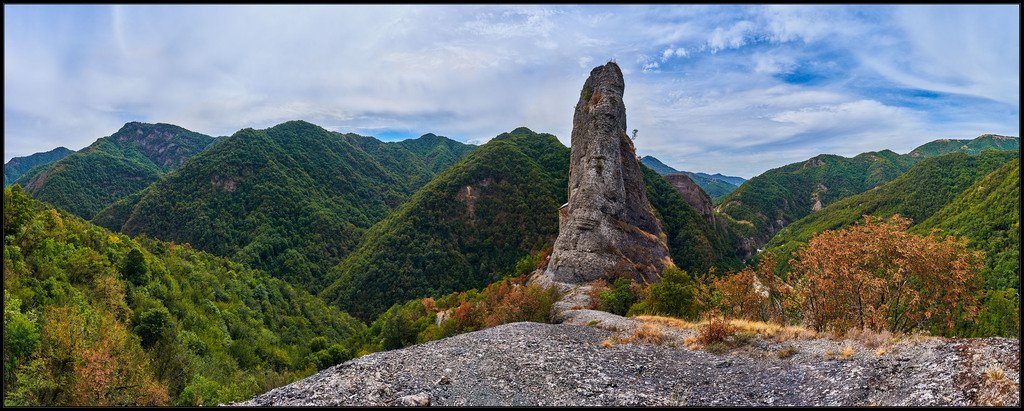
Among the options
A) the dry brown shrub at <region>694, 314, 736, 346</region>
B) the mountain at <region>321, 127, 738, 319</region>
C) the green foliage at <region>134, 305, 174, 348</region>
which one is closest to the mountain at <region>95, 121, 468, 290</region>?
the mountain at <region>321, 127, 738, 319</region>

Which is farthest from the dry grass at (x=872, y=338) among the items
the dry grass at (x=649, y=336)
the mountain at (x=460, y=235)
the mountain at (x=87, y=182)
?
the mountain at (x=87, y=182)

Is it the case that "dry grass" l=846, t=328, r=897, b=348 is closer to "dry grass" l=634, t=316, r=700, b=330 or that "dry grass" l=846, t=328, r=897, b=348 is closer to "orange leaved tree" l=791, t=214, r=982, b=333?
"orange leaved tree" l=791, t=214, r=982, b=333

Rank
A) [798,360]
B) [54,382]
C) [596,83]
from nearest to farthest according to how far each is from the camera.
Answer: [798,360]
[54,382]
[596,83]

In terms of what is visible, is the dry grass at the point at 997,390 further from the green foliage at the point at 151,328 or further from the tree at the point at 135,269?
the tree at the point at 135,269

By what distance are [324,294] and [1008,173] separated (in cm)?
13912

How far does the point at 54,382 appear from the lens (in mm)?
12477

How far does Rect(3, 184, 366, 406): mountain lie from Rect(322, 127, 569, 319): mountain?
36873 millimetres

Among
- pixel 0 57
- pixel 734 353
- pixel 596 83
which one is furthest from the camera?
pixel 596 83

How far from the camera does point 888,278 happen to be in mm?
14766

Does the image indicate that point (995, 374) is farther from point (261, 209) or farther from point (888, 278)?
point (261, 209)

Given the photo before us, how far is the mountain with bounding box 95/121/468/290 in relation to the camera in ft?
340

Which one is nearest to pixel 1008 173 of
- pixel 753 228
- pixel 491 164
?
pixel 753 228

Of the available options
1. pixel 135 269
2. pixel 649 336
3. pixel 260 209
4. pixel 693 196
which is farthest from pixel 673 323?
pixel 260 209

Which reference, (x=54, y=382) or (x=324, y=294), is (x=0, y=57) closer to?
(x=54, y=382)
